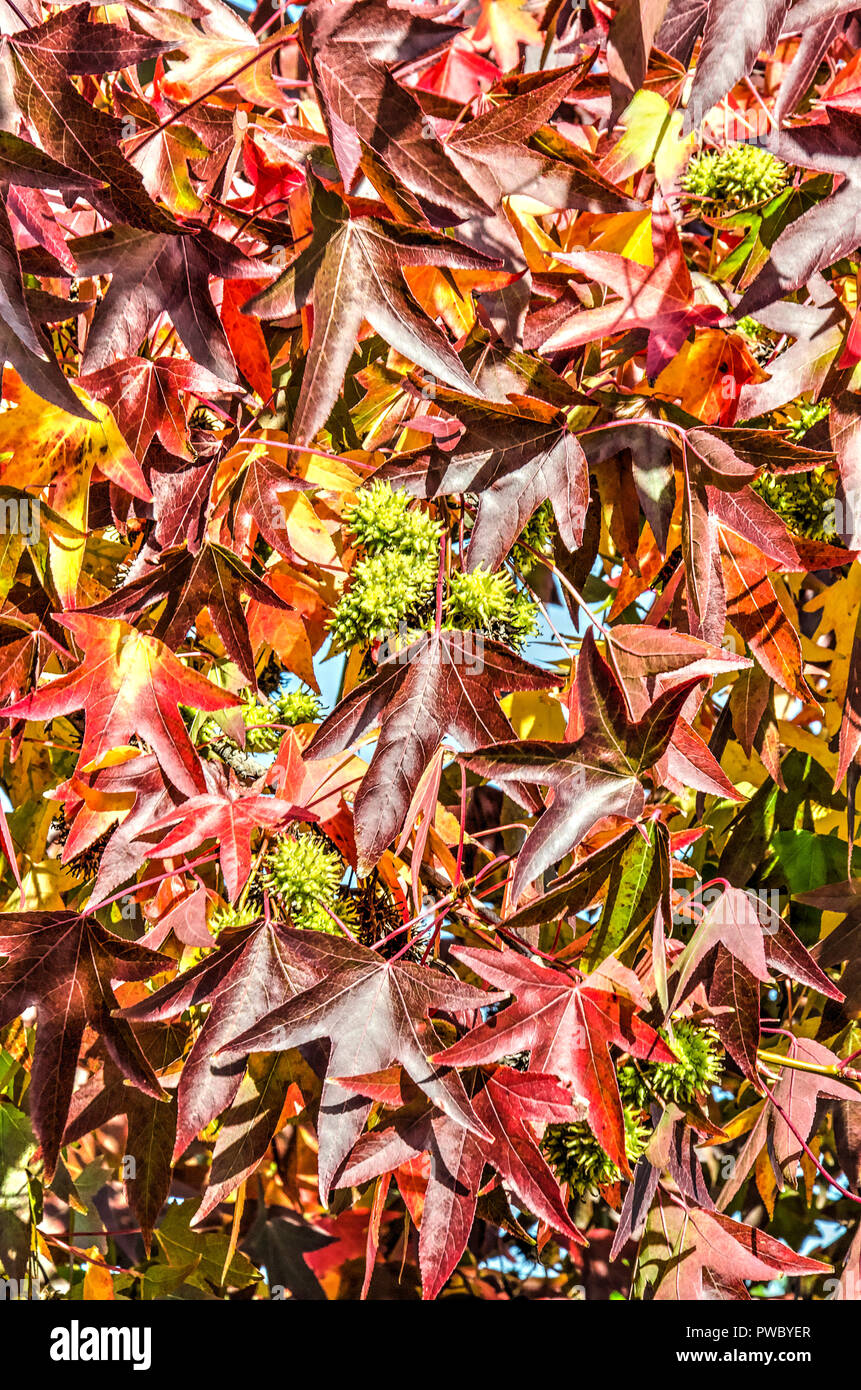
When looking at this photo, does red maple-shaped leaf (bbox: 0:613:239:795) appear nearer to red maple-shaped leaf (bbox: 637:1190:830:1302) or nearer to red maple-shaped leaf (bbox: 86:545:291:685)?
red maple-shaped leaf (bbox: 86:545:291:685)

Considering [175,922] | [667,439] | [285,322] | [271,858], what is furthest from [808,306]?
[175,922]

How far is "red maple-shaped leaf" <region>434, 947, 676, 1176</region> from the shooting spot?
2.94 ft

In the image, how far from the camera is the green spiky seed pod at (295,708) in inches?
46.1

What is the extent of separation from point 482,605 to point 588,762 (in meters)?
0.17

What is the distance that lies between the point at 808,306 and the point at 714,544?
276mm

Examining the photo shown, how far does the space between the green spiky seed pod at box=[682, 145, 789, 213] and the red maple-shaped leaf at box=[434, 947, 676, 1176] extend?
785 mm

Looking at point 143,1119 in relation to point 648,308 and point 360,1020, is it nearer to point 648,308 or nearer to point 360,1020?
point 360,1020

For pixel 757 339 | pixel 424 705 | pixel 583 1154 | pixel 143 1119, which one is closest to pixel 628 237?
pixel 757 339

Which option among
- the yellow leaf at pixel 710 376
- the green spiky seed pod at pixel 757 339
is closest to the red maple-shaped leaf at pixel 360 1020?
the yellow leaf at pixel 710 376

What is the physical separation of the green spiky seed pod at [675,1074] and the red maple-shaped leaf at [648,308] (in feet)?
1.99

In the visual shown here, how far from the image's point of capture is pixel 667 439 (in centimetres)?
105

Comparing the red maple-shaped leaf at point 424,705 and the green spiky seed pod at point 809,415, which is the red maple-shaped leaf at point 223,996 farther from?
the green spiky seed pod at point 809,415

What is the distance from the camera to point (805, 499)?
1.10m

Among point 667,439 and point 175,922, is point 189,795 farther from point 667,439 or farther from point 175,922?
point 667,439
